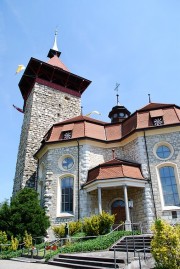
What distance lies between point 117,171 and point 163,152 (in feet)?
11.5

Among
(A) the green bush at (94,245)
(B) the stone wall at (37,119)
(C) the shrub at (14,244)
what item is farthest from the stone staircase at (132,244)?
(B) the stone wall at (37,119)

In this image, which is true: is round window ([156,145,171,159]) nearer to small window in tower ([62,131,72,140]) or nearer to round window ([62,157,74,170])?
round window ([62,157,74,170])

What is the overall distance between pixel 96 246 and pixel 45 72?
20.7m

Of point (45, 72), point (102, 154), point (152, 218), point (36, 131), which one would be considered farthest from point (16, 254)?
point (45, 72)

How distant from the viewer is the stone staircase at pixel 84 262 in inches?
307

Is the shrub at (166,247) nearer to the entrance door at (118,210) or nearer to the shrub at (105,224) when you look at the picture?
the shrub at (105,224)

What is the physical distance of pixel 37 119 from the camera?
935 inches

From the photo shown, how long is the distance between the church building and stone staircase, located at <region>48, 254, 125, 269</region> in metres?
4.88

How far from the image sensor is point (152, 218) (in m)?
14.3

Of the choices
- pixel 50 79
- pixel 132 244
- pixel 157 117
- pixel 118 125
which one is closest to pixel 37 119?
pixel 50 79

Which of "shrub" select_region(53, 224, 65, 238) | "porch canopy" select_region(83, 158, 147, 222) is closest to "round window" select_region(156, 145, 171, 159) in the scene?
"porch canopy" select_region(83, 158, 147, 222)

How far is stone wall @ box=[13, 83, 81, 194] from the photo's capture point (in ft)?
69.9

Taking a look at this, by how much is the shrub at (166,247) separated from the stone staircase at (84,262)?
1.44 meters

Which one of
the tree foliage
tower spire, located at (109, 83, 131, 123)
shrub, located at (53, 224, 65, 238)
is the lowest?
shrub, located at (53, 224, 65, 238)
